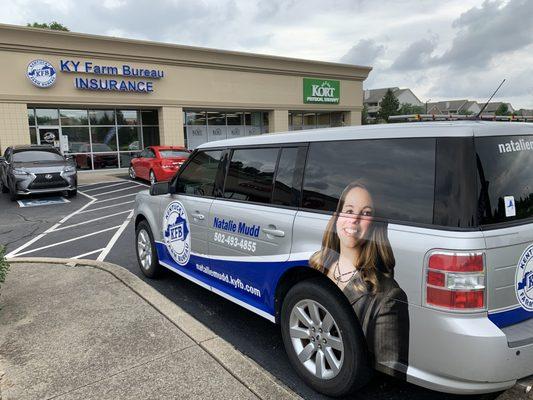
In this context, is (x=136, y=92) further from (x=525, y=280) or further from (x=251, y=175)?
(x=525, y=280)

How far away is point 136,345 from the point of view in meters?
3.59

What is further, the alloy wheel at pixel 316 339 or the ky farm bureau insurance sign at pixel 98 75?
the ky farm bureau insurance sign at pixel 98 75

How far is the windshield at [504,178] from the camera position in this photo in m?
2.39

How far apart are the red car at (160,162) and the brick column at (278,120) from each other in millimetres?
10667

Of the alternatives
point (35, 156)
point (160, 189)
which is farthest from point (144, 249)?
point (35, 156)

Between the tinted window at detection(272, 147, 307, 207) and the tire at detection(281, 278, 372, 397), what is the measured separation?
0.65 meters

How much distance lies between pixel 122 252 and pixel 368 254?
5369 millimetres

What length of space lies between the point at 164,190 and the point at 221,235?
1332mm

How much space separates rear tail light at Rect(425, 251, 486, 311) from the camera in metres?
2.26

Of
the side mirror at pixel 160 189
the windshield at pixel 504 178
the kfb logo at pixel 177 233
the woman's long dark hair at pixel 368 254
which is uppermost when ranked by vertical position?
the windshield at pixel 504 178

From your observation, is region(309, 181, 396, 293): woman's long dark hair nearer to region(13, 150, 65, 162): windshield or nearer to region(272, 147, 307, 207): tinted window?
region(272, 147, 307, 207): tinted window

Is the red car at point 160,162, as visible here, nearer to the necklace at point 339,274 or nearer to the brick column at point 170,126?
the brick column at point 170,126

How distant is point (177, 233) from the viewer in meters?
4.74

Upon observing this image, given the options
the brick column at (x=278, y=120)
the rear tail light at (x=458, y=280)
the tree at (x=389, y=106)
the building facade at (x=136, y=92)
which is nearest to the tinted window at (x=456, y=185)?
the rear tail light at (x=458, y=280)
